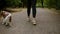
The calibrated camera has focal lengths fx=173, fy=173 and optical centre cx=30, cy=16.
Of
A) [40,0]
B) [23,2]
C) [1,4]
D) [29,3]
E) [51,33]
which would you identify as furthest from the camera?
[40,0]

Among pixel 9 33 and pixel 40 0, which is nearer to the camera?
pixel 9 33

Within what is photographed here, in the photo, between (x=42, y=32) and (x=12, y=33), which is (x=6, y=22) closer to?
(x=12, y=33)

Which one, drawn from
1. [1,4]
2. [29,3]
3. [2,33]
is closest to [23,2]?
[1,4]

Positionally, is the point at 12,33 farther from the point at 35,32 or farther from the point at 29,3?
the point at 29,3

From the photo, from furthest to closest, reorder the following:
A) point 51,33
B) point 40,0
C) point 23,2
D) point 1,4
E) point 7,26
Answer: point 40,0
point 23,2
point 1,4
point 7,26
point 51,33

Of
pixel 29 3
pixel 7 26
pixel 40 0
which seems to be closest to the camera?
pixel 7 26

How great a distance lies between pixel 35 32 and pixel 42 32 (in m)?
0.17

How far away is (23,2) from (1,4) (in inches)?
377

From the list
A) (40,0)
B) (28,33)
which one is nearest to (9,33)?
(28,33)

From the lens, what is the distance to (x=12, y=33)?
4.25 meters

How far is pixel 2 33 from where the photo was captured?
4.30 meters

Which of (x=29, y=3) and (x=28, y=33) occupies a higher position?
(x=29, y=3)

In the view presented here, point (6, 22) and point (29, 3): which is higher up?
point (29, 3)

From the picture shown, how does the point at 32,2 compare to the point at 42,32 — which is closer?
the point at 42,32
